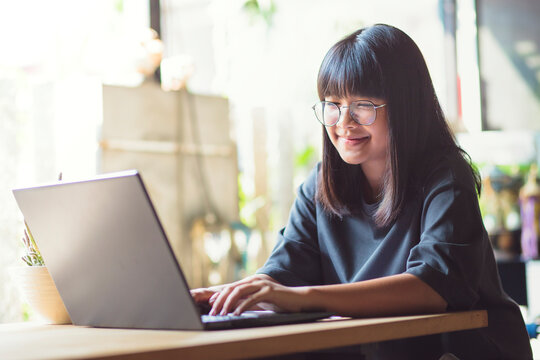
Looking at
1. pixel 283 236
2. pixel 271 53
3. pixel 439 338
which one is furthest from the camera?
pixel 271 53

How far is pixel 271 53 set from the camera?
440 cm

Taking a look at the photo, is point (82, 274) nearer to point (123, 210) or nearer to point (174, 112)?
point (123, 210)

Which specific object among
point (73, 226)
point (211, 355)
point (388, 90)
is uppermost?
point (388, 90)

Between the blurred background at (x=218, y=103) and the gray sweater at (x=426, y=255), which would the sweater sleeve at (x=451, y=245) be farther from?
the blurred background at (x=218, y=103)

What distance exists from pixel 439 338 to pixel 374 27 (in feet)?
1.94

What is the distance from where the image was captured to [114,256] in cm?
100

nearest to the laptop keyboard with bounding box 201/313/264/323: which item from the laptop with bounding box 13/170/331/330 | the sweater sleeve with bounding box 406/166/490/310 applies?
the laptop with bounding box 13/170/331/330

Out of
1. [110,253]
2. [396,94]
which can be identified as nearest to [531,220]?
[396,94]

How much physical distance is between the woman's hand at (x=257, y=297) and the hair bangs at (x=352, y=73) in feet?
1.42

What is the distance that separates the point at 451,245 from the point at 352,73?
1.22ft

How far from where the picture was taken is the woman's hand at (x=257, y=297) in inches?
41.5

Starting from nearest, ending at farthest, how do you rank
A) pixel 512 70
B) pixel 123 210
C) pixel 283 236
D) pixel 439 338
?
pixel 123 210
pixel 439 338
pixel 283 236
pixel 512 70

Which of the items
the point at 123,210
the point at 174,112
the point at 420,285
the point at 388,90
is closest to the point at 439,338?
the point at 420,285

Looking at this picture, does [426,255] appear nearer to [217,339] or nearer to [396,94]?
[396,94]
